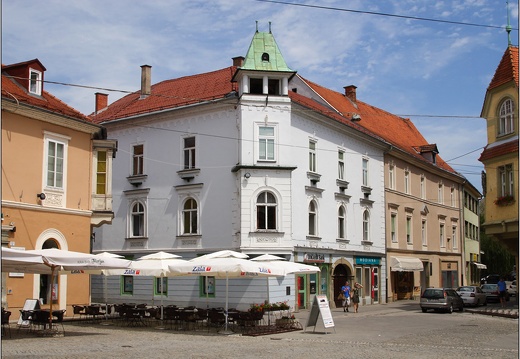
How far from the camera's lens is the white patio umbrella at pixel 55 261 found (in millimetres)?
17812

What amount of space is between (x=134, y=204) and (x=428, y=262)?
24.1 metres

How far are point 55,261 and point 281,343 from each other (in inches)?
268

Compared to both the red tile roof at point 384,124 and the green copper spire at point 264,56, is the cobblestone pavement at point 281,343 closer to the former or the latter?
the green copper spire at point 264,56

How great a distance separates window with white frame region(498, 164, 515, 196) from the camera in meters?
31.6

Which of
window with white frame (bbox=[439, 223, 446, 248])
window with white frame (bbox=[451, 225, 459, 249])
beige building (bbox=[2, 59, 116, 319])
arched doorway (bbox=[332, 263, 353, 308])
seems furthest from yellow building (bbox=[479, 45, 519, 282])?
window with white frame (bbox=[451, 225, 459, 249])

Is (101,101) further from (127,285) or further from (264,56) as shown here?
(264,56)

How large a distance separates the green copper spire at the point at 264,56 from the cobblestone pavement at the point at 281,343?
1420 cm

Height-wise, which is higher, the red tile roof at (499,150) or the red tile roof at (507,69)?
the red tile roof at (507,69)

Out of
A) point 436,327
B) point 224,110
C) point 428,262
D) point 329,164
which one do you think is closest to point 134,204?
point 224,110

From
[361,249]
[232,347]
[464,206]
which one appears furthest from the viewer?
[464,206]

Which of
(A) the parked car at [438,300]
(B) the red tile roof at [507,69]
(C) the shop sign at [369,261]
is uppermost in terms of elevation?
(B) the red tile roof at [507,69]

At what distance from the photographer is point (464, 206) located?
59.8 m

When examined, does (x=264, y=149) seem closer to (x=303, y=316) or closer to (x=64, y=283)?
(x=303, y=316)

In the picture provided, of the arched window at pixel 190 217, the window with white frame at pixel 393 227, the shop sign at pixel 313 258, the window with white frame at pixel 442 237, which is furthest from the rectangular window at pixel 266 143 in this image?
the window with white frame at pixel 442 237
